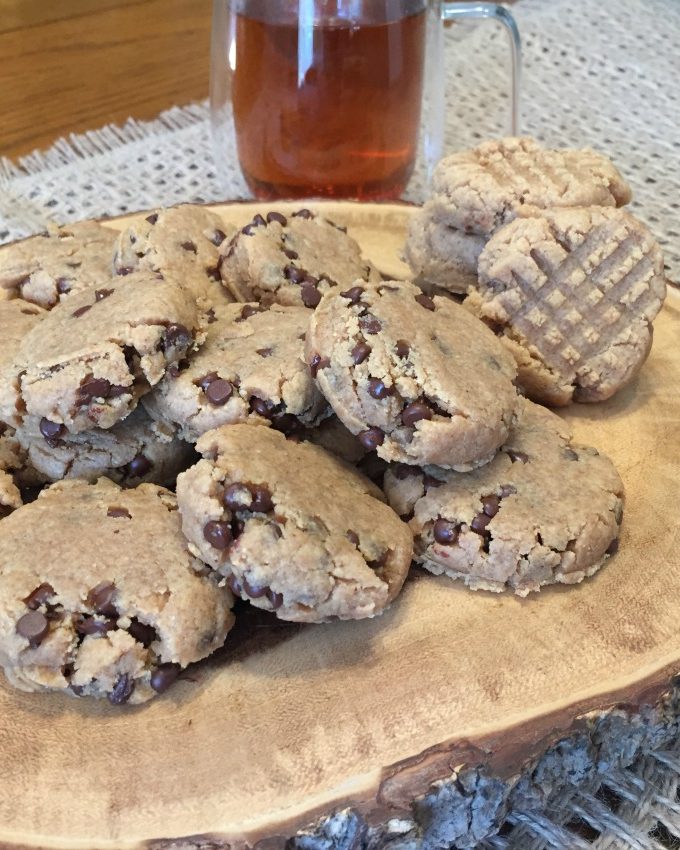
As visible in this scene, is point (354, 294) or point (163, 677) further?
point (354, 294)

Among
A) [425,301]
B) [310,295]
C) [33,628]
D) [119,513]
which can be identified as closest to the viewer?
[33,628]

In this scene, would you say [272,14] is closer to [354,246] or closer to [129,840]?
[354,246]

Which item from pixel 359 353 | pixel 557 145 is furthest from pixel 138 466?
pixel 557 145

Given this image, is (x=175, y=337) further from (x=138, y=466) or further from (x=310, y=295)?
(x=310, y=295)

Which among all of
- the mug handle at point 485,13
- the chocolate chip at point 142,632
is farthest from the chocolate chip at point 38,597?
the mug handle at point 485,13

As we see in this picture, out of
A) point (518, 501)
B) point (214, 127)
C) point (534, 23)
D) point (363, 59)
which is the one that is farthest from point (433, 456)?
point (534, 23)

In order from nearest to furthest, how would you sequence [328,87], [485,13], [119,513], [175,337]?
1. [119,513]
2. [175,337]
3. [328,87]
4. [485,13]
